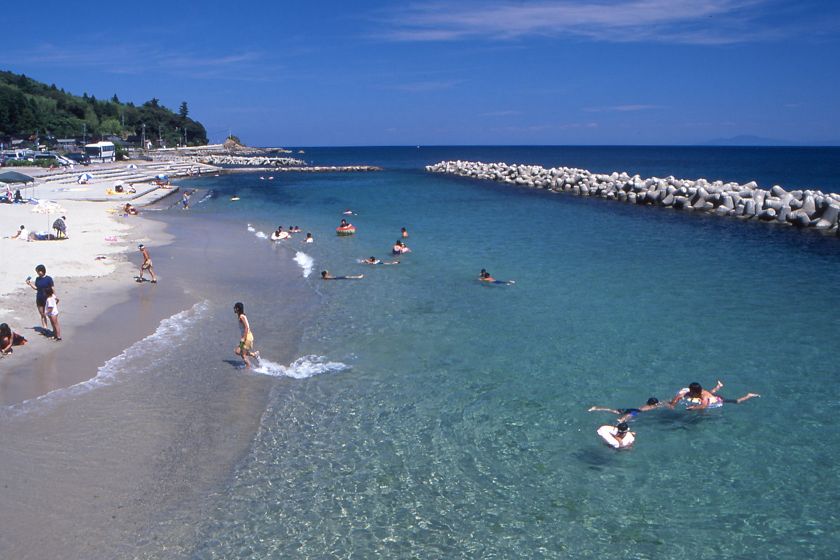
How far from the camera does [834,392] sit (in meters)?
12.2

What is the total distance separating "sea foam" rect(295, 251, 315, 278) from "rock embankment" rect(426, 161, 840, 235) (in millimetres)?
23277

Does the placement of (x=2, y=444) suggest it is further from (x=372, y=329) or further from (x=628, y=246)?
(x=628, y=246)

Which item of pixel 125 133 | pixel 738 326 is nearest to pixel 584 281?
pixel 738 326

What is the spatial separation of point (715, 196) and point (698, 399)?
3161 centimetres

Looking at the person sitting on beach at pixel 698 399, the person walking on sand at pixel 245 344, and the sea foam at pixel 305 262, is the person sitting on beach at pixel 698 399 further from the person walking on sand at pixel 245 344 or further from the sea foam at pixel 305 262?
the sea foam at pixel 305 262

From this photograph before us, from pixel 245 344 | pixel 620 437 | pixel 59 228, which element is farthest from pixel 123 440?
pixel 59 228

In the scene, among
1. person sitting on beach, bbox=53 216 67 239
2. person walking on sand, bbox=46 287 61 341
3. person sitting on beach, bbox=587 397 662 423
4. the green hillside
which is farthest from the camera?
the green hillside

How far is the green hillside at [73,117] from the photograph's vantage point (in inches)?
3455

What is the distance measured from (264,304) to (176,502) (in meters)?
10.2

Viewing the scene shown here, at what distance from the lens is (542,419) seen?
1110 centimetres

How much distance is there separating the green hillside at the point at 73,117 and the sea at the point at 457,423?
80868 mm

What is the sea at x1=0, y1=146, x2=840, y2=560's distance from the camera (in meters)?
8.09

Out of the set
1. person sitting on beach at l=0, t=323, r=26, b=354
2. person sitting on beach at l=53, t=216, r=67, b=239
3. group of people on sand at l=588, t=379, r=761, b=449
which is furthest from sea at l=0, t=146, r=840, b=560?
person sitting on beach at l=53, t=216, r=67, b=239

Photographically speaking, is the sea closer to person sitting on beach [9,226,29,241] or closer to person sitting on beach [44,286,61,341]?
person sitting on beach [44,286,61,341]
